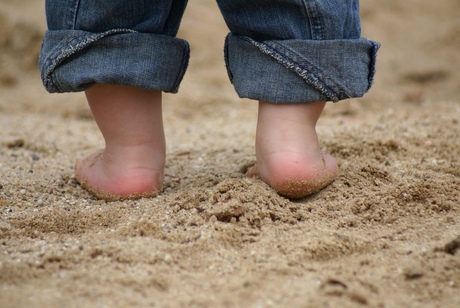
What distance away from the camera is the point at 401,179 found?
126cm

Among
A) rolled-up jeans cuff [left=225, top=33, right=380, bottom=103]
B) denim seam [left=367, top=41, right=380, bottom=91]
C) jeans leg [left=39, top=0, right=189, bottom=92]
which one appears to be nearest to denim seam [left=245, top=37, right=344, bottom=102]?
rolled-up jeans cuff [left=225, top=33, right=380, bottom=103]

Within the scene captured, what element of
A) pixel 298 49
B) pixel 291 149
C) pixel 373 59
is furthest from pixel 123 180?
pixel 373 59

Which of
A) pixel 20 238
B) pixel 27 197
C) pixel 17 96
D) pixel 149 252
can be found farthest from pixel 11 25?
pixel 149 252

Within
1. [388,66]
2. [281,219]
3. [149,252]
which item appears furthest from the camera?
[388,66]

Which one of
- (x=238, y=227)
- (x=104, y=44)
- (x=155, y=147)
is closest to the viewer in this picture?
(x=238, y=227)

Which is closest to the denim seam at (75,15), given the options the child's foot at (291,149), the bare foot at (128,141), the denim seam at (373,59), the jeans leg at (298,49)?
the bare foot at (128,141)

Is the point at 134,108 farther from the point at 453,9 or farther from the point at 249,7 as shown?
the point at 453,9

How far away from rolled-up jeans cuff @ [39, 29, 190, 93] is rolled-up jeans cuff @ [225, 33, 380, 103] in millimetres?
190

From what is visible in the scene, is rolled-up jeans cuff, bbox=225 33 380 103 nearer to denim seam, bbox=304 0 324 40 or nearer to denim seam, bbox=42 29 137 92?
denim seam, bbox=304 0 324 40

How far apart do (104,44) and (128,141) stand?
227mm

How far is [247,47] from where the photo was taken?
117cm

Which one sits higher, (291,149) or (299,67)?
(299,67)

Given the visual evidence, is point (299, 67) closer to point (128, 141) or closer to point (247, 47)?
point (247, 47)

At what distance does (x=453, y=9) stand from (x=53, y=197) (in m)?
2.87
